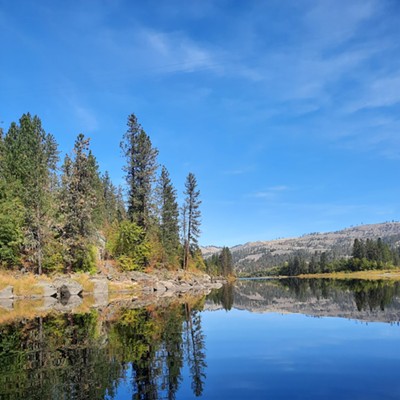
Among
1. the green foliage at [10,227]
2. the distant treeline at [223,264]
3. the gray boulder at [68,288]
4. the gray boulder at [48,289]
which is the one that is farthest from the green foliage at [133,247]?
the distant treeline at [223,264]

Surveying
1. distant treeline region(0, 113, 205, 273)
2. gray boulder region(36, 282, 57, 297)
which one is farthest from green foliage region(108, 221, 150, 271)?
gray boulder region(36, 282, 57, 297)

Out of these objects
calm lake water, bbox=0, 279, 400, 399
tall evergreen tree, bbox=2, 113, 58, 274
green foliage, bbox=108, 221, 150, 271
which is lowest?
calm lake water, bbox=0, 279, 400, 399

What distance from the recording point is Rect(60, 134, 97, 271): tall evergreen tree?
4538 cm

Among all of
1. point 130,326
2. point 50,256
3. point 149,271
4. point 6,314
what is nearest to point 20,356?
point 130,326

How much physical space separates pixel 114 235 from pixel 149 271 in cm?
823

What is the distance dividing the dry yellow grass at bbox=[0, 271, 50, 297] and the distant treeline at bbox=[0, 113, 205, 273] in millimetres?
4028

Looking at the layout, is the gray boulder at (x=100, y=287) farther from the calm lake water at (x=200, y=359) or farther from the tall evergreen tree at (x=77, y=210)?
the calm lake water at (x=200, y=359)

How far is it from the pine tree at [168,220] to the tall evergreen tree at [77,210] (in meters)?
22.8

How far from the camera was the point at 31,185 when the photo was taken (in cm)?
4469

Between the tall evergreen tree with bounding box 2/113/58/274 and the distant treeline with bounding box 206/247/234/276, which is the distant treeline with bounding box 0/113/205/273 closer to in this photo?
the tall evergreen tree with bounding box 2/113/58/274

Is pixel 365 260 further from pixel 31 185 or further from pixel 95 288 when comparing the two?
pixel 31 185

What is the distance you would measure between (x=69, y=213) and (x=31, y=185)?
5.55 m

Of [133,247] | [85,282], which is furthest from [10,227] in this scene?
[133,247]

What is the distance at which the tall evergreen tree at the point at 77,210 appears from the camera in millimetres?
45375
